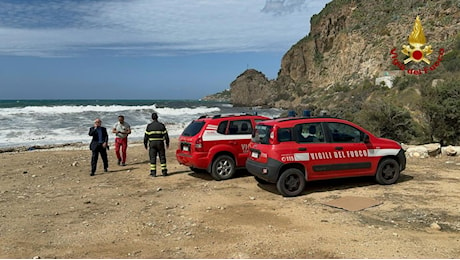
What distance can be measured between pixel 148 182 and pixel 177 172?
4.31 feet

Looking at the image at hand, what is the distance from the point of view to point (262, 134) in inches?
315

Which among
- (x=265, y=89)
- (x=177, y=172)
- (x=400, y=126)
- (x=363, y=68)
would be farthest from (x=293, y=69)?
(x=177, y=172)

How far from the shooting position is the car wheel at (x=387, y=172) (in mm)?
8383

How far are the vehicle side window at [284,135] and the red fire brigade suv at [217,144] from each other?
6.55ft

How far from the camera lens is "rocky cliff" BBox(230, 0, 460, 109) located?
4969 cm

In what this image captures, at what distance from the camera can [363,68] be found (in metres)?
60.5

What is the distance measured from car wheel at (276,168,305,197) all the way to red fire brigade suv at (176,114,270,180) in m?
2.09

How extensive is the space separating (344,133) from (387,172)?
139cm

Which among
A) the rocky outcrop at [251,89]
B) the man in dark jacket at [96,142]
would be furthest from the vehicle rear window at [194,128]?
the rocky outcrop at [251,89]

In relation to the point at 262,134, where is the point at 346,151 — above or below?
below

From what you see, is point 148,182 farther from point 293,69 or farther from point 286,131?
point 293,69

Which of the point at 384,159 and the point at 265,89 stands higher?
the point at 265,89

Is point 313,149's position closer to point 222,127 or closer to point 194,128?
point 222,127

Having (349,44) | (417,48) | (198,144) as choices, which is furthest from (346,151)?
(349,44)
